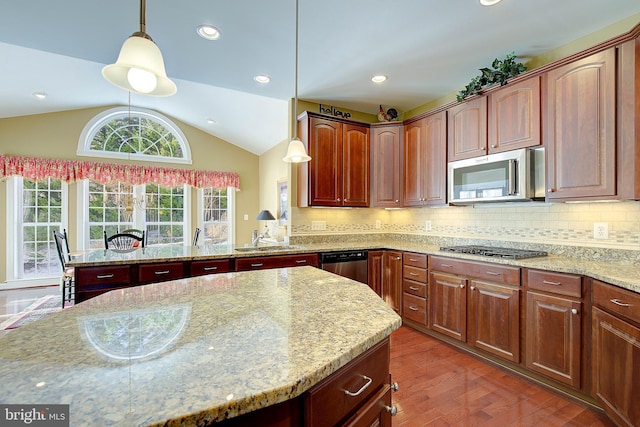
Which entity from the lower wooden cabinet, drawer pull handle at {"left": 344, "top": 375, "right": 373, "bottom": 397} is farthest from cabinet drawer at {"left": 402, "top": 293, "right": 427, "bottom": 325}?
drawer pull handle at {"left": 344, "top": 375, "right": 373, "bottom": 397}

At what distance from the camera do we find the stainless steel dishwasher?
314 centimetres

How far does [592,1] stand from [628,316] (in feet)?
6.52

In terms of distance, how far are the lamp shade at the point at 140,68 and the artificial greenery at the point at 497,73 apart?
2.60m

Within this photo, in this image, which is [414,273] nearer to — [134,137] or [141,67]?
[141,67]

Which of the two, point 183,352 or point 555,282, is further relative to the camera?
point 555,282

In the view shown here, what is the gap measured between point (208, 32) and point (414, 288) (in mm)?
2955

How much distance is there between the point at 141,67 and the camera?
114cm

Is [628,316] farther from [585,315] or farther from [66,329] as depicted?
[66,329]

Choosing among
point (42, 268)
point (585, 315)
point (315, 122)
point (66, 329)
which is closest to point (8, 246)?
point (42, 268)

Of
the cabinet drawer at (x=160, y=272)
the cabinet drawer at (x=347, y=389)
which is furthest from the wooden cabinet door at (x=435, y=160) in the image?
the cabinet drawer at (x=160, y=272)

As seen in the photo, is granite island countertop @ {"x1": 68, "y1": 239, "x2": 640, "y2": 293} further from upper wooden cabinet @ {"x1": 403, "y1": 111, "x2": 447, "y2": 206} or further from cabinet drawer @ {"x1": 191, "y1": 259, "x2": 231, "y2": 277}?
upper wooden cabinet @ {"x1": 403, "y1": 111, "x2": 447, "y2": 206}

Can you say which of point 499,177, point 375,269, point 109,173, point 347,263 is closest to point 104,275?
point 347,263

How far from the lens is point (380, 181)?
144 inches

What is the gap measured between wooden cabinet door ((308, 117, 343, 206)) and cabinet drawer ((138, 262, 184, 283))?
1.52 meters
